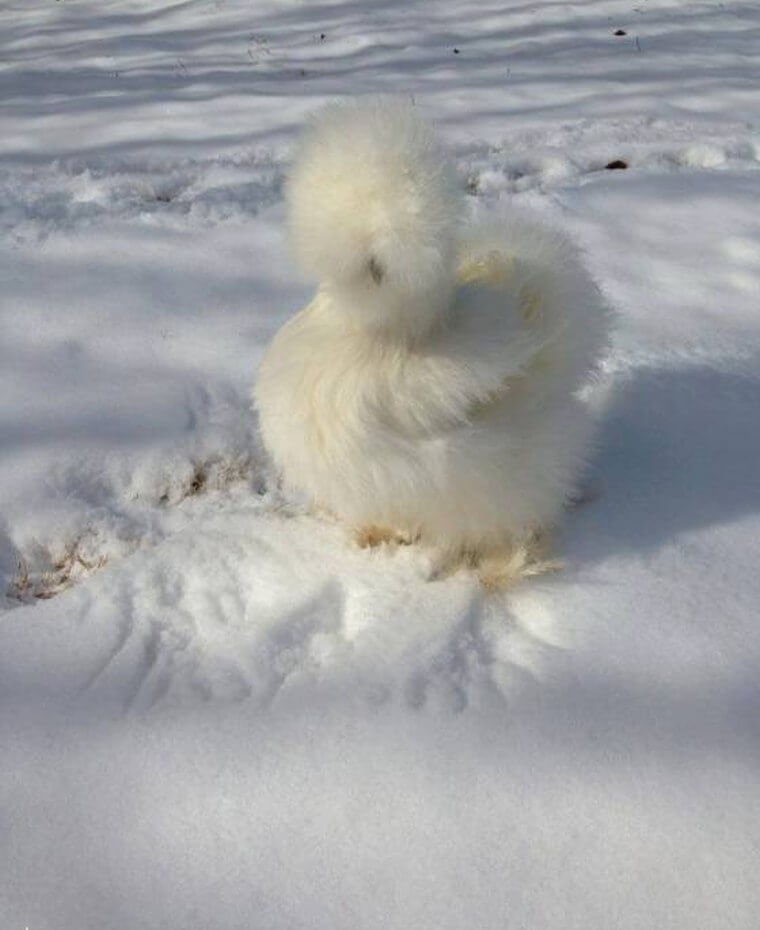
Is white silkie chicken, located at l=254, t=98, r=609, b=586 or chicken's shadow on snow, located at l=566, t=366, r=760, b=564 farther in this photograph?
chicken's shadow on snow, located at l=566, t=366, r=760, b=564

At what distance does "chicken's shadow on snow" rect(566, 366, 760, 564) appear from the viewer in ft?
6.31

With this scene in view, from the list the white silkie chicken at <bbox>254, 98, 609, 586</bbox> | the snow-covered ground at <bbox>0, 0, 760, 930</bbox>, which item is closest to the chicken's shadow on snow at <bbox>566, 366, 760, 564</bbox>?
the snow-covered ground at <bbox>0, 0, 760, 930</bbox>

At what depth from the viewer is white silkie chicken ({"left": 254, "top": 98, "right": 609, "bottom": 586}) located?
144 cm

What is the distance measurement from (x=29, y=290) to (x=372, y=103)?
1.48 metres

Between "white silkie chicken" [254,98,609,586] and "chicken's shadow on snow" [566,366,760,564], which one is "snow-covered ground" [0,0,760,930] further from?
"white silkie chicken" [254,98,609,586]

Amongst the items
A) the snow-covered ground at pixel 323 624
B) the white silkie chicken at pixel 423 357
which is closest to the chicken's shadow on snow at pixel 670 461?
the snow-covered ground at pixel 323 624

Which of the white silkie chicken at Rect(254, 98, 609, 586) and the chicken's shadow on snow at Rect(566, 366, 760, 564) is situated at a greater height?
the white silkie chicken at Rect(254, 98, 609, 586)

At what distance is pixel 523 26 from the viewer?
4.94 m

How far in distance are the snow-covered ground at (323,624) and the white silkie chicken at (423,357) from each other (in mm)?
173

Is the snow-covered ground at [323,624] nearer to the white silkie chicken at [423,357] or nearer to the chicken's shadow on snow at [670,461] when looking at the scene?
the chicken's shadow on snow at [670,461]

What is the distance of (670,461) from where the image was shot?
210 centimetres

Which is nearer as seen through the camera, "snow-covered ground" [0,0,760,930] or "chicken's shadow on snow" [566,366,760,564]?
"snow-covered ground" [0,0,760,930]

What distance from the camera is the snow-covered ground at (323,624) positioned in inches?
52.9

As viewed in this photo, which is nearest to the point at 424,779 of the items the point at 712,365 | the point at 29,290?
the point at 712,365
